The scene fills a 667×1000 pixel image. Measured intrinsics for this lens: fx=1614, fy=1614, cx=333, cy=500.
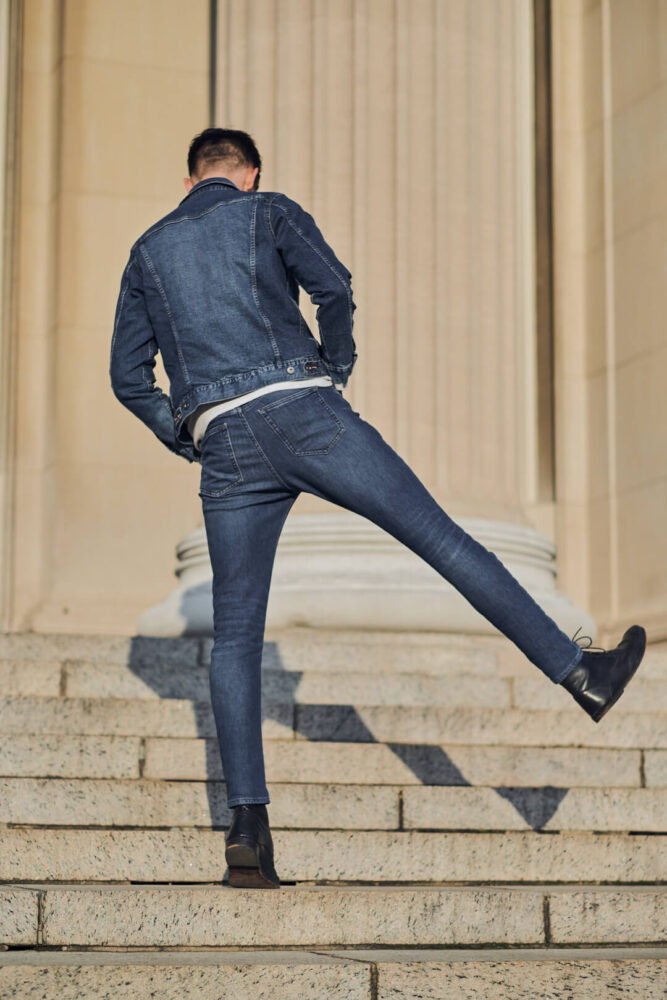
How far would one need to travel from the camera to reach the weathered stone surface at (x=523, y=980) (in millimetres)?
3414

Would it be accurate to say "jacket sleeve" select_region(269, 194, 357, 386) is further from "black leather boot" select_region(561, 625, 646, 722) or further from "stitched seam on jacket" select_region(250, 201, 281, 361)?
"black leather boot" select_region(561, 625, 646, 722)

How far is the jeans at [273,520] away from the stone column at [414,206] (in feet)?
13.3

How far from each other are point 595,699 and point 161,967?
1357 mm

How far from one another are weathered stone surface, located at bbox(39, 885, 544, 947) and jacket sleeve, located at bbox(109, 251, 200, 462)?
3.99 ft

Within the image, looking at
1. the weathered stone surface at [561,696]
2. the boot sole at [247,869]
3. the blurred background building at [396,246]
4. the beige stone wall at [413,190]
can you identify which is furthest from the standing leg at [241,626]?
the blurred background building at [396,246]

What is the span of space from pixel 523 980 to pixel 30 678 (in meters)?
3.36

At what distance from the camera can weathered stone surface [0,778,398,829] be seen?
4.75 metres

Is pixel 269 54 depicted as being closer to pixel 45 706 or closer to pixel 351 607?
pixel 351 607

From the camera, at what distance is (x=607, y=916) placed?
4102 mm

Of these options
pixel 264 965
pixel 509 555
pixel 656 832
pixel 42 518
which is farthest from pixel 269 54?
pixel 264 965

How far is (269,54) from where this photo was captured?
29.5ft

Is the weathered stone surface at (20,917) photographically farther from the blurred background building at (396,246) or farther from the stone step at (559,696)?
the blurred background building at (396,246)

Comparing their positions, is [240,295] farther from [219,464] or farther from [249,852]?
[249,852]

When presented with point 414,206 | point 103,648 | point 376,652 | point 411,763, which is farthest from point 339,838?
point 414,206
